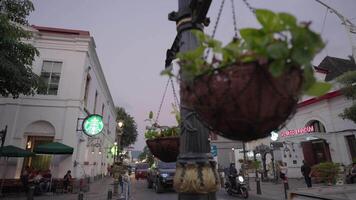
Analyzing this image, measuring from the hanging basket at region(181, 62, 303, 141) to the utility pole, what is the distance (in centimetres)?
18

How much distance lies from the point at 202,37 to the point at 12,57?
10738 millimetres

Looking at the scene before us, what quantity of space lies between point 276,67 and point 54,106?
15.0 m

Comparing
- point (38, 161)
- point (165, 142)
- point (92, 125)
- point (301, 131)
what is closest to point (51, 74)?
point (92, 125)

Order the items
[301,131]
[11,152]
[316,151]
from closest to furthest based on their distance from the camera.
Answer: [11,152]
[316,151]
[301,131]

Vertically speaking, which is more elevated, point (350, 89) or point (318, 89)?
point (350, 89)

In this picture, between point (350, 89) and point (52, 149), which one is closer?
point (52, 149)

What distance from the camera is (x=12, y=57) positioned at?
31.4 ft

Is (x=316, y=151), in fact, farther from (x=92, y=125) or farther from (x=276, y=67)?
(x=276, y=67)

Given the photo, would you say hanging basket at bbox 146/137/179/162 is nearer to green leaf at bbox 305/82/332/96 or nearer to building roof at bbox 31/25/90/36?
green leaf at bbox 305/82/332/96

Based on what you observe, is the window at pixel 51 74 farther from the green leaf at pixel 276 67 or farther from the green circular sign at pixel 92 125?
the green leaf at pixel 276 67

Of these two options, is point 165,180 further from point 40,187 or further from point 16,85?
point 16,85

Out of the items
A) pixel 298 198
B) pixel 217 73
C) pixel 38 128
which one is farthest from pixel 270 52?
pixel 38 128

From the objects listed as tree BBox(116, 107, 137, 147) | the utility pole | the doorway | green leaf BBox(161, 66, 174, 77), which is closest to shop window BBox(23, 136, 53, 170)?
the utility pole

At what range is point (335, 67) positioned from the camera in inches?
869
